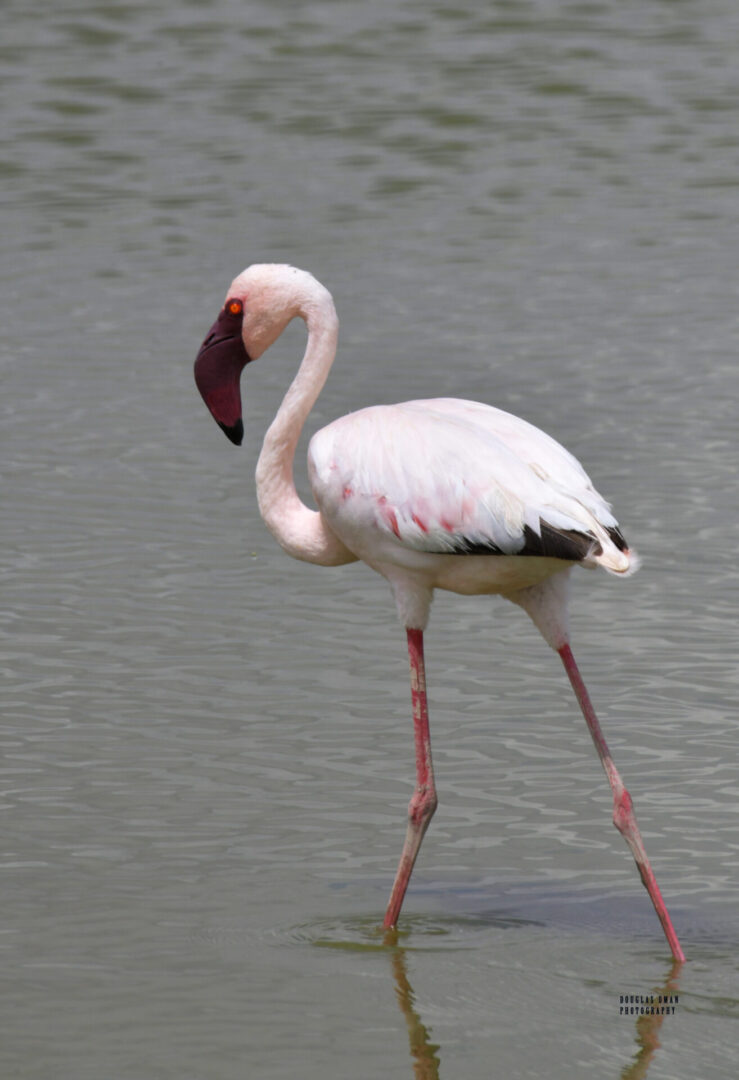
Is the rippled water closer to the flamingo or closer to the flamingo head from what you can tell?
the flamingo

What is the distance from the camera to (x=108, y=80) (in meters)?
20.3

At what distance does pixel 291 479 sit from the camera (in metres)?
6.22

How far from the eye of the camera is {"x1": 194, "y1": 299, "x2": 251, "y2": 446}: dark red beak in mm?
6426

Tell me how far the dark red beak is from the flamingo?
17cm

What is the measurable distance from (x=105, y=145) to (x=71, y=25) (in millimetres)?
6483

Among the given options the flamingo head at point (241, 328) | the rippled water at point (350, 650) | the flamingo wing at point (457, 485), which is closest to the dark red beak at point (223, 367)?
the flamingo head at point (241, 328)

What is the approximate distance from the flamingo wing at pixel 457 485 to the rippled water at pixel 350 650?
1.07 meters

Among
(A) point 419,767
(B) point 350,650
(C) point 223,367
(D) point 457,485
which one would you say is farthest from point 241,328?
(B) point 350,650

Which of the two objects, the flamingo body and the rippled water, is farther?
the flamingo body

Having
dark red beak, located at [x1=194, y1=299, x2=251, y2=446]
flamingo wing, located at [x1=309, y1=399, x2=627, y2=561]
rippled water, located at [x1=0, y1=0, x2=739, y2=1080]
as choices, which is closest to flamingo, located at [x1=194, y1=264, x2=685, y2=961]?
flamingo wing, located at [x1=309, y1=399, x2=627, y2=561]

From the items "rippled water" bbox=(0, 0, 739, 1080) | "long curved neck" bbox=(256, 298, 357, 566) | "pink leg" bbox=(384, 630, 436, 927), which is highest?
"long curved neck" bbox=(256, 298, 357, 566)

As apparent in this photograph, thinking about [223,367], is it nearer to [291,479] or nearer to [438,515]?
[291,479]

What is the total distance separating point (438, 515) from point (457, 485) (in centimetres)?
10

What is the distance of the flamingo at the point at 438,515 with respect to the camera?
548cm
